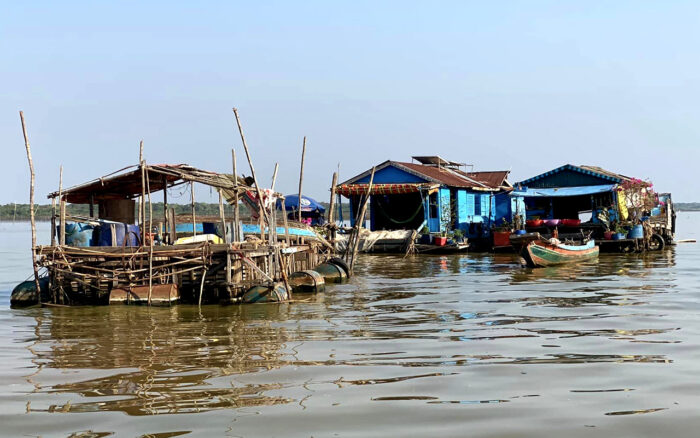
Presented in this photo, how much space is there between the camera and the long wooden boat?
23.2 m

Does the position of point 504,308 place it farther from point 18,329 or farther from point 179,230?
point 179,230

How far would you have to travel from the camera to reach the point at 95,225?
15.7 meters

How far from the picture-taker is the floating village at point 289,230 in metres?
14.6

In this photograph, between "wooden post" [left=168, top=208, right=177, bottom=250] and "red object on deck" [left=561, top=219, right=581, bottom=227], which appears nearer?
"wooden post" [left=168, top=208, right=177, bottom=250]

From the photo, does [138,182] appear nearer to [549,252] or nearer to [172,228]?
[172,228]

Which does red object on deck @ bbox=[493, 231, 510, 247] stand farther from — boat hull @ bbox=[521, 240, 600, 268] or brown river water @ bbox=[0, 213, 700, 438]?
brown river water @ bbox=[0, 213, 700, 438]

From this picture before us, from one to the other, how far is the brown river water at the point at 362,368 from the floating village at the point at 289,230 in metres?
0.74

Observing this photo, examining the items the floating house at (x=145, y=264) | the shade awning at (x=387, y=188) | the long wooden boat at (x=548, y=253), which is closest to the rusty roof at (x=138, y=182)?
the floating house at (x=145, y=264)

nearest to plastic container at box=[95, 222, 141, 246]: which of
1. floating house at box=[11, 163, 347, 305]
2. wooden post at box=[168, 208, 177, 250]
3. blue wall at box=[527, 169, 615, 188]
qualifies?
floating house at box=[11, 163, 347, 305]

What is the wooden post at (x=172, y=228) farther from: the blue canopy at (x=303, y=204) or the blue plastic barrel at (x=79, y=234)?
the blue canopy at (x=303, y=204)

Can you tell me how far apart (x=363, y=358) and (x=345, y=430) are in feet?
9.43

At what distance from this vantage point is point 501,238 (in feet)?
105

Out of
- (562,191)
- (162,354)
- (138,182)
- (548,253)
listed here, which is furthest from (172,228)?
(562,191)

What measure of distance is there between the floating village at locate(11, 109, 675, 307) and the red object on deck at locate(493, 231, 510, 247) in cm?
5
